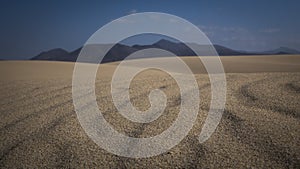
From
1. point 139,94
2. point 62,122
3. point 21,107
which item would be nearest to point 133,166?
point 62,122

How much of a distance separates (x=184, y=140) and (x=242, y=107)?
796 mm

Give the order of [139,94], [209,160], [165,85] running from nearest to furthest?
[209,160] < [139,94] < [165,85]

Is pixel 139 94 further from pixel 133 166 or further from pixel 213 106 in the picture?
pixel 133 166

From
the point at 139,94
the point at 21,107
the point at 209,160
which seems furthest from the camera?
the point at 139,94

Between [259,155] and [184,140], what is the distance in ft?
1.64

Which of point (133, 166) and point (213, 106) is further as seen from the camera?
point (213, 106)

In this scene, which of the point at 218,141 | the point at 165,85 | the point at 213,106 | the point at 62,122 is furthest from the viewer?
the point at 165,85

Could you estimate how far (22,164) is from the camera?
153 centimetres

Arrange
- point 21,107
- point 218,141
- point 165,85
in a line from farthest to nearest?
point 165,85 → point 21,107 → point 218,141

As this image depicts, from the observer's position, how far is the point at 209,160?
1.46 m

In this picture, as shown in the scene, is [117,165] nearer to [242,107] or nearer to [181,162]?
[181,162]

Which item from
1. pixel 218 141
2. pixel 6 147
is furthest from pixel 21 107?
pixel 218 141

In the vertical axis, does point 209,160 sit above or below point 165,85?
above

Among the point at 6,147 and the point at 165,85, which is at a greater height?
the point at 6,147
